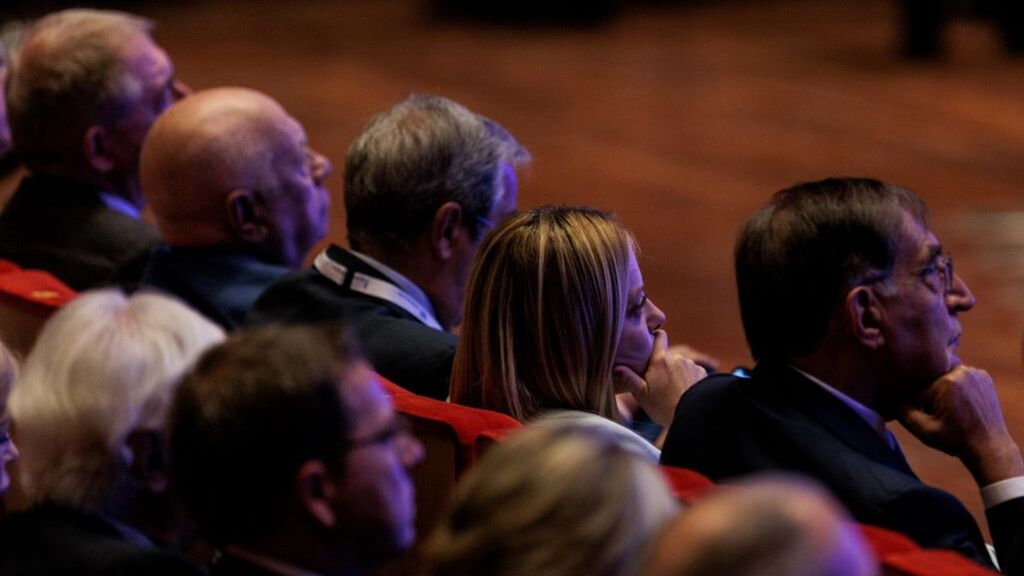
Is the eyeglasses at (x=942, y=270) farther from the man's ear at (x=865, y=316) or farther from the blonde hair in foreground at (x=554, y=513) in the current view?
the blonde hair in foreground at (x=554, y=513)

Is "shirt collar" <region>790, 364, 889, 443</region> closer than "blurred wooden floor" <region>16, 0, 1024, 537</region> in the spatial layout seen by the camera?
Yes

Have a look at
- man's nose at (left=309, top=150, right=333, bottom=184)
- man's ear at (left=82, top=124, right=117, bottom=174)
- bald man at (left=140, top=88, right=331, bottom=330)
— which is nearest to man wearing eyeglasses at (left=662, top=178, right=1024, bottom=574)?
bald man at (left=140, top=88, right=331, bottom=330)

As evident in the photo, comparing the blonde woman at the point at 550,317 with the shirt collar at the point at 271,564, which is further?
the blonde woman at the point at 550,317

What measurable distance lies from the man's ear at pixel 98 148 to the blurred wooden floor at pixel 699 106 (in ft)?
6.78

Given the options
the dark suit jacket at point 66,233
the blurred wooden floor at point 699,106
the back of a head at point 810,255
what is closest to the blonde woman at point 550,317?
the back of a head at point 810,255

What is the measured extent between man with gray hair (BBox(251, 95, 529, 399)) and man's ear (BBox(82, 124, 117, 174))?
834 mm

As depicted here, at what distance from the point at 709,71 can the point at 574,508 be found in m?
7.85

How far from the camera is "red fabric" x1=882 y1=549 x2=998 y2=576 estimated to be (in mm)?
1658

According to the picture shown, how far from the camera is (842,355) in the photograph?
7.39ft

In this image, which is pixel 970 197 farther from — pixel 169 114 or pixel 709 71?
pixel 169 114

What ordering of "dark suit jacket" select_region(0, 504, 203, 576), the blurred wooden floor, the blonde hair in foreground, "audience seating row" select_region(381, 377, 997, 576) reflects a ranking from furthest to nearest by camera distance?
1. the blurred wooden floor
2. "audience seating row" select_region(381, 377, 997, 576)
3. "dark suit jacket" select_region(0, 504, 203, 576)
4. the blonde hair in foreground

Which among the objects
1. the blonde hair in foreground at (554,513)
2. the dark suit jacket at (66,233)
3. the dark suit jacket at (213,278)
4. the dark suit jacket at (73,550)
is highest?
the blonde hair in foreground at (554,513)

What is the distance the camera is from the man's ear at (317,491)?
1658mm

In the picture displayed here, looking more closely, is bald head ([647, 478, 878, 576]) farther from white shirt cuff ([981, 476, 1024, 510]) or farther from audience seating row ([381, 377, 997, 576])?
white shirt cuff ([981, 476, 1024, 510])
